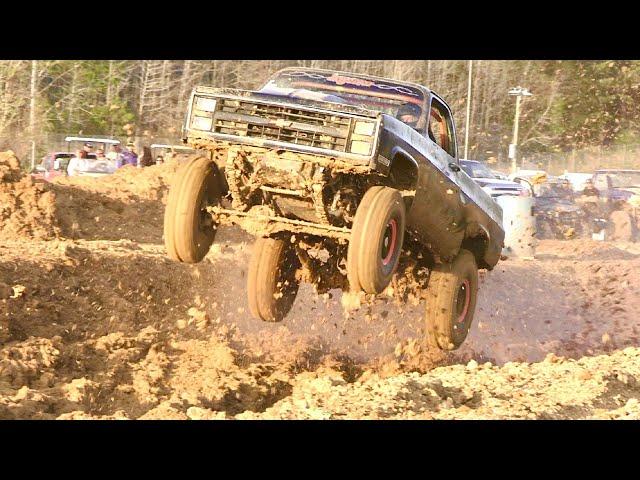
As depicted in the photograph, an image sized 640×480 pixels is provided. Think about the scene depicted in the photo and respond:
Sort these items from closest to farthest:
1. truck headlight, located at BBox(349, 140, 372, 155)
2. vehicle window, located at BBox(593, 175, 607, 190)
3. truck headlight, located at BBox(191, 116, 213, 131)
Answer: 1. truck headlight, located at BBox(349, 140, 372, 155)
2. truck headlight, located at BBox(191, 116, 213, 131)
3. vehicle window, located at BBox(593, 175, 607, 190)

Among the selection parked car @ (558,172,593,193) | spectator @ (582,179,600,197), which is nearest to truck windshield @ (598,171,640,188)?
spectator @ (582,179,600,197)

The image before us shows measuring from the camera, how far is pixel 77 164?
20.7m

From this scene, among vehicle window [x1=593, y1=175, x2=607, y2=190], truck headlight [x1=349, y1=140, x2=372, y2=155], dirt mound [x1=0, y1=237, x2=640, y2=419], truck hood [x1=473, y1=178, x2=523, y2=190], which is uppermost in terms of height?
vehicle window [x1=593, y1=175, x2=607, y2=190]

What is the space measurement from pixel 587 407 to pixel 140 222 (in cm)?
922

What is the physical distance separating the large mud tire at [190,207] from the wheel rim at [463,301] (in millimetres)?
2857

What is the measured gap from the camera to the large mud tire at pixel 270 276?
9547mm

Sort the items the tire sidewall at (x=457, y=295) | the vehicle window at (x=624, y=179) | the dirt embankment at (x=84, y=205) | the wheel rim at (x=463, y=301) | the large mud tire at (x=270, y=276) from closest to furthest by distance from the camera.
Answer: the large mud tire at (x=270, y=276) < the tire sidewall at (x=457, y=295) < the wheel rim at (x=463, y=301) < the dirt embankment at (x=84, y=205) < the vehicle window at (x=624, y=179)

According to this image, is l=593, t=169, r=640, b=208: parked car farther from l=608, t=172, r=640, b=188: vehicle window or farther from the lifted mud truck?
the lifted mud truck

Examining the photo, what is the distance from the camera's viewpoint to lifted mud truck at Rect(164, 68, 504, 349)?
7668 mm

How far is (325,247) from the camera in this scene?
29.2 ft

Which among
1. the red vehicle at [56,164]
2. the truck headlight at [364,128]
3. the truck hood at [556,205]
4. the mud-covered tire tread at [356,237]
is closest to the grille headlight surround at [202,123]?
the truck headlight at [364,128]

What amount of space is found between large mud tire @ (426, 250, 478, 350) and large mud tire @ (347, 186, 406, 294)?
1.82m

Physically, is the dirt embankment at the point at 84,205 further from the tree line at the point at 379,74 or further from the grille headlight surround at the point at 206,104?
the tree line at the point at 379,74

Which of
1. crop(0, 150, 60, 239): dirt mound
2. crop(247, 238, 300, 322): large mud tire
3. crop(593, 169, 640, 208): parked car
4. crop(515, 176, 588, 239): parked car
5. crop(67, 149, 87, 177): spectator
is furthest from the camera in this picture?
crop(593, 169, 640, 208): parked car
